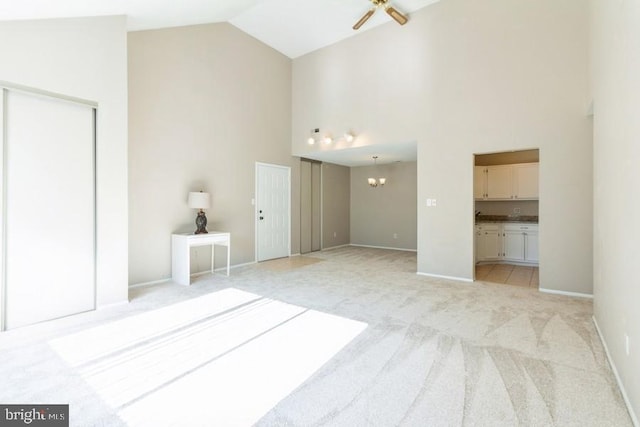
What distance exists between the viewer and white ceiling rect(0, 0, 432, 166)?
2908mm

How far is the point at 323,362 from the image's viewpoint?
87.2 inches

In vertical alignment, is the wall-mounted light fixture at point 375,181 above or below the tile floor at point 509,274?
above

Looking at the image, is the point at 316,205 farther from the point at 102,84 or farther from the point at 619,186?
the point at 619,186

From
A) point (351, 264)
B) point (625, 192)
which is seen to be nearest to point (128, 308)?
point (351, 264)

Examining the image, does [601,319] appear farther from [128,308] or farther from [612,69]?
[128,308]

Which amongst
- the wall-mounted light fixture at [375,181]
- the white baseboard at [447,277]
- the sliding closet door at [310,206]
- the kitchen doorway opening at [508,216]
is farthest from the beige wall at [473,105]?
the wall-mounted light fixture at [375,181]

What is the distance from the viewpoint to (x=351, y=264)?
5.99 meters

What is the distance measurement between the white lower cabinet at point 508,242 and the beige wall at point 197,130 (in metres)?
4.55

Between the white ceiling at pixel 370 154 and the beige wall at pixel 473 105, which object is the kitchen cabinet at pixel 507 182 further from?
the beige wall at pixel 473 105

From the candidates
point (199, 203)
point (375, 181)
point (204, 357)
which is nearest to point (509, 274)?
point (375, 181)

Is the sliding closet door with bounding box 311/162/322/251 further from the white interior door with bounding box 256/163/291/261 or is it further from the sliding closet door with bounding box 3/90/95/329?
the sliding closet door with bounding box 3/90/95/329

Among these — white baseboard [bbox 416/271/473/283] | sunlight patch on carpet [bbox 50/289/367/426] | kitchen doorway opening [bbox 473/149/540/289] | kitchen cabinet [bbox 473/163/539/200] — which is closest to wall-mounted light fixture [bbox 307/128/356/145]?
kitchen doorway opening [bbox 473/149/540/289]

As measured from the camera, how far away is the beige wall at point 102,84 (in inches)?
114

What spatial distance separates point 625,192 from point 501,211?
5.14 m
